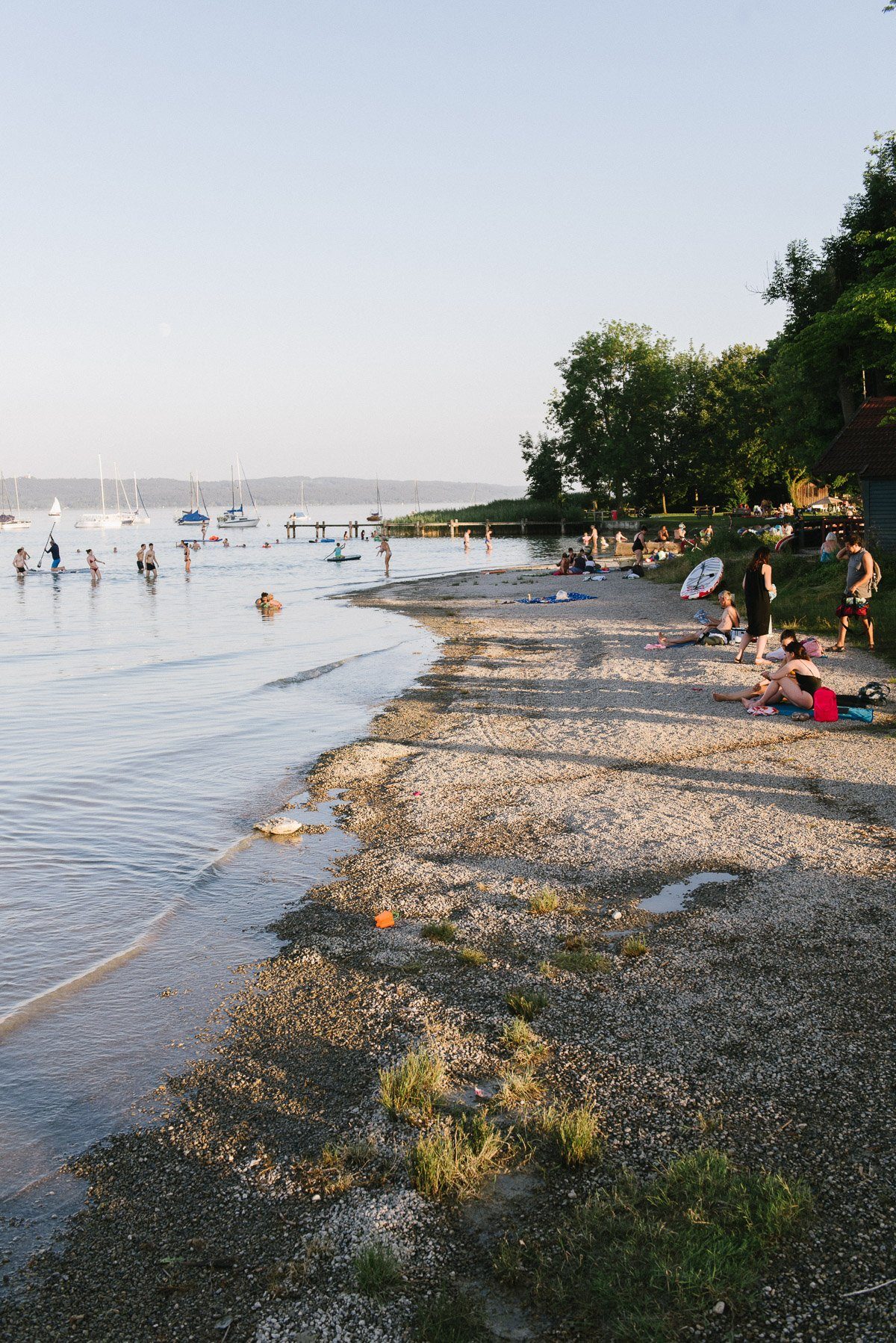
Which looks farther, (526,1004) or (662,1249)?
(526,1004)

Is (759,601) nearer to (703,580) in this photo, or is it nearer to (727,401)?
(703,580)

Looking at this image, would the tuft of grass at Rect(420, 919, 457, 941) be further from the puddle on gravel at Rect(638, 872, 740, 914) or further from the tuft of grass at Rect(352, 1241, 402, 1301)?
the tuft of grass at Rect(352, 1241, 402, 1301)

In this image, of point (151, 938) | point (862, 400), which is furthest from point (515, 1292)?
point (862, 400)

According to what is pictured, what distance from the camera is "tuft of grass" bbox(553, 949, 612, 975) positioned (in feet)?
21.5

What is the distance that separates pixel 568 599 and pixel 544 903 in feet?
87.8

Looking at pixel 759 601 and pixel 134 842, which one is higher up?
pixel 759 601

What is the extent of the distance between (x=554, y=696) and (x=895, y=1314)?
1332 cm

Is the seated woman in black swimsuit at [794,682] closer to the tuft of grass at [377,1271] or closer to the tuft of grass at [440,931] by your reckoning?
the tuft of grass at [440,931]

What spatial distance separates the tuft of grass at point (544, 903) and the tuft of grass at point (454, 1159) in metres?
2.90

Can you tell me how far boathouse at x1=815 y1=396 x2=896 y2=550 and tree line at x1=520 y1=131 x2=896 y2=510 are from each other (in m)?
1.64

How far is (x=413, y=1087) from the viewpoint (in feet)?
16.7

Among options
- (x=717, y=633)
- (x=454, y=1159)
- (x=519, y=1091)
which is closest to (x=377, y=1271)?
(x=454, y=1159)

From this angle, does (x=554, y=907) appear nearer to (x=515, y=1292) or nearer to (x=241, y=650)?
(x=515, y=1292)

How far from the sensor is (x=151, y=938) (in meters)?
7.71
